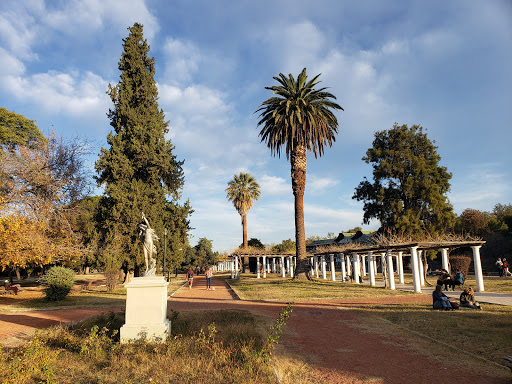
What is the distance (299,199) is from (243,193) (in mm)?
24645

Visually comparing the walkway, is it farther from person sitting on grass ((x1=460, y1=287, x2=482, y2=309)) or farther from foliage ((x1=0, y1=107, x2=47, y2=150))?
foliage ((x1=0, y1=107, x2=47, y2=150))

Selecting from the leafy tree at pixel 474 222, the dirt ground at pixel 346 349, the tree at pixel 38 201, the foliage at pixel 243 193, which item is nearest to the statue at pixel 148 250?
the dirt ground at pixel 346 349

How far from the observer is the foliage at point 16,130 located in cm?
3164

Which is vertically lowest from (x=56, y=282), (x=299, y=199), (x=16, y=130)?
(x=56, y=282)

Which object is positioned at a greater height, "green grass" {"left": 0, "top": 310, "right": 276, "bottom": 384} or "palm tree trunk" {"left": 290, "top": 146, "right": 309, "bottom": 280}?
"palm tree trunk" {"left": 290, "top": 146, "right": 309, "bottom": 280}

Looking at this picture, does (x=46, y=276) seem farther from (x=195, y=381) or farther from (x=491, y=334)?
(x=491, y=334)

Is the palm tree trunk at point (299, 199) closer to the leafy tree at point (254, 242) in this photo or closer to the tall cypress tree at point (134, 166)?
the tall cypress tree at point (134, 166)

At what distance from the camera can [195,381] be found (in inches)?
226

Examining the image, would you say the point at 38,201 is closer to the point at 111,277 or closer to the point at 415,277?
the point at 111,277

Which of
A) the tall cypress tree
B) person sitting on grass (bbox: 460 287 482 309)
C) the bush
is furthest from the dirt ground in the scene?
the tall cypress tree

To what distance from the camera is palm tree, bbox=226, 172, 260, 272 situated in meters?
52.6

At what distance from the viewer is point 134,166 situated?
2830 centimetres

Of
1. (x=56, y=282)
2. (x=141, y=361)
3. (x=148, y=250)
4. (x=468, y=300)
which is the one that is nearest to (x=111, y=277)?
(x=56, y=282)

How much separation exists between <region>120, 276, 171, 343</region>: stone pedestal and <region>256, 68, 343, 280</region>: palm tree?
805 inches
